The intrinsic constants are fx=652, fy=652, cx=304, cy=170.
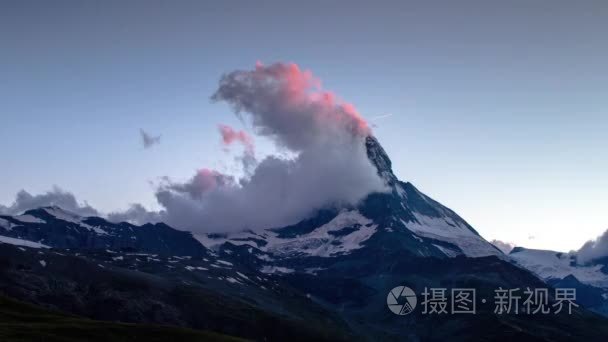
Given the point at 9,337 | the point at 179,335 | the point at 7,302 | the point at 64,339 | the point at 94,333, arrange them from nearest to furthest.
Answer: the point at 9,337 → the point at 64,339 → the point at 94,333 → the point at 179,335 → the point at 7,302

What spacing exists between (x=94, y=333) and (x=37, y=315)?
23.9m

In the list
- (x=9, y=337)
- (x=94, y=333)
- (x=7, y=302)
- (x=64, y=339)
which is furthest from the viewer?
(x=7, y=302)

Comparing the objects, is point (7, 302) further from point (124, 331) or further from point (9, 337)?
point (9, 337)

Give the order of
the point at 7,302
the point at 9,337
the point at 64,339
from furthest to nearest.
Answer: the point at 7,302 → the point at 64,339 → the point at 9,337

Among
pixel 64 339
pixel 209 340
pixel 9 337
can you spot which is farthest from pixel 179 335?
pixel 9 337

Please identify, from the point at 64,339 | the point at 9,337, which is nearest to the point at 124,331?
the point at 64,339

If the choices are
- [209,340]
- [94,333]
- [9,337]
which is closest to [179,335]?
[209,340]

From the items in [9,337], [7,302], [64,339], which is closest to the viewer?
[9,337]

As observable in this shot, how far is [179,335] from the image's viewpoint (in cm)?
15112

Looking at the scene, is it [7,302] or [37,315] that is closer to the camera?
[37,315]

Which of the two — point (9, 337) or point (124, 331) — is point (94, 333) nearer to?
point (124, 331)

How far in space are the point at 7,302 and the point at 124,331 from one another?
3966 centimetres

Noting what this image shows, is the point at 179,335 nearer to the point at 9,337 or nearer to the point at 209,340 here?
the point at 209,340

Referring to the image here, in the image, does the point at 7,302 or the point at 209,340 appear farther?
the point at 7,302
